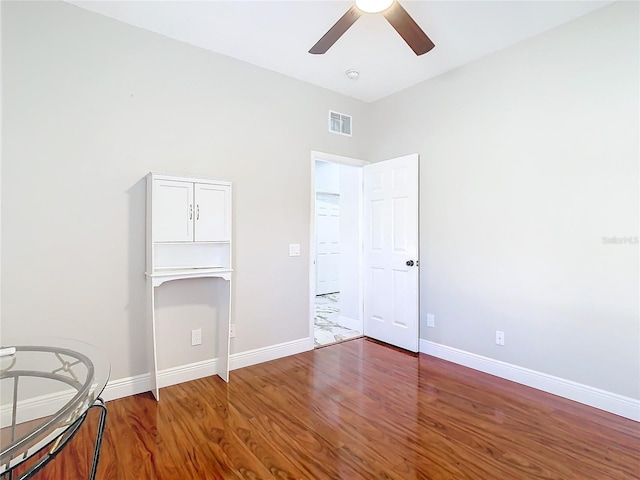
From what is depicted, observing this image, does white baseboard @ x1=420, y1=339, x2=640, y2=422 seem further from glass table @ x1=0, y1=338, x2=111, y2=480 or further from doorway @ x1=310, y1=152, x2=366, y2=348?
glass table @ x1=0, y1=338, x2=111, y2=480

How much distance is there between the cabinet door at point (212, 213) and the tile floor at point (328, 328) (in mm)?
1770

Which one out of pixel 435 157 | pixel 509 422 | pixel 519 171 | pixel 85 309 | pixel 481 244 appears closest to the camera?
pixel 509 422

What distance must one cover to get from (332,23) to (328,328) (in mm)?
3435

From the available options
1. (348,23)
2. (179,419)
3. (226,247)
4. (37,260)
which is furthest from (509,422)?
(37,260)

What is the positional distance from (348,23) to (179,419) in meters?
2.80

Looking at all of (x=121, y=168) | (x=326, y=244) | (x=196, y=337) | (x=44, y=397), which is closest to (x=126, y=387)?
(x=196, y=337)

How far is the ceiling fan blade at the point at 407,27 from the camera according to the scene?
2012 millimetres

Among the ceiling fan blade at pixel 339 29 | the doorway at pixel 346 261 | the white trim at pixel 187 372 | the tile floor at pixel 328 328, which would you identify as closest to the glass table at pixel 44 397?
the white trim at pixel 187 372

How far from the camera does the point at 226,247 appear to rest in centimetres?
301

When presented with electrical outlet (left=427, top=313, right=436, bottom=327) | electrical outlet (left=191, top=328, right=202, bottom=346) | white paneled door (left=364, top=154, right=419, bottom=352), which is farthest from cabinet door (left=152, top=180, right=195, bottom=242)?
electrical outlet (left=427, top=313, right=436, bottom=327)

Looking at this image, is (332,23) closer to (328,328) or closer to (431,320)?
(431,320)

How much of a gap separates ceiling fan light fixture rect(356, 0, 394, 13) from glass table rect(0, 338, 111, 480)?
2340 millimetres

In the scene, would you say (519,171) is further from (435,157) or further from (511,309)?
(511,309)

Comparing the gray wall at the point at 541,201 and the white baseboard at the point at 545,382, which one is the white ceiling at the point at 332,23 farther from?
the white baseboard at the point at 545,382
